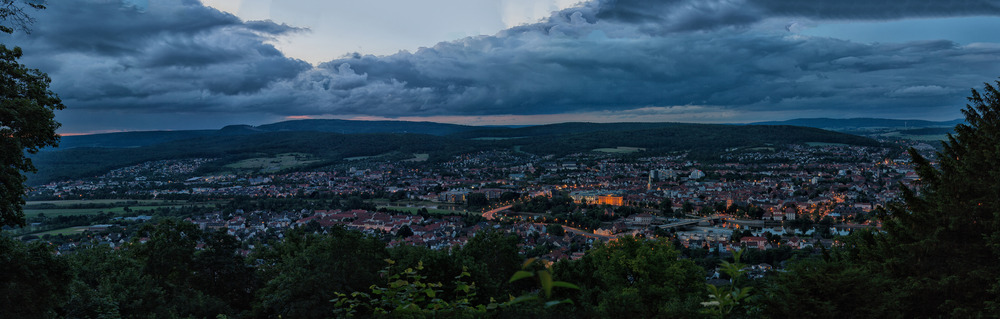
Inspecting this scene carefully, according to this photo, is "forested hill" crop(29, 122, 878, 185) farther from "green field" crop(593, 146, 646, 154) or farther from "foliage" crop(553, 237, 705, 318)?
"foliage" crop(553, 237, 705, 318)

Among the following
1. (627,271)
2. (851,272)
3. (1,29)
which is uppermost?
(1,29)

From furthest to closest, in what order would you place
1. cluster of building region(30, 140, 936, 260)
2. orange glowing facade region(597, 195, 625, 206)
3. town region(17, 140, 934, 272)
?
orange glowing facade region(597, 195, 625, 206) < cluster of building region(30, 140, 936, 260) < town region(17, 140, 934, 272)

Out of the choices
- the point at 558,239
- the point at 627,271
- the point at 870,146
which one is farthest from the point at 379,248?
the point at 870,146

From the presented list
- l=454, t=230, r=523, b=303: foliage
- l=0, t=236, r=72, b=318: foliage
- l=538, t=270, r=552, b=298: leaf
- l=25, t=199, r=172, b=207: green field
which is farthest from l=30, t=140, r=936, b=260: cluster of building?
l=538, t=270, r=552, b=298: leaf

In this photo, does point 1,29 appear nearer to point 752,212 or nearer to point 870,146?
point 752,212

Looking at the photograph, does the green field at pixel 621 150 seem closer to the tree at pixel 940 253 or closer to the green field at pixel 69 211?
the green field at pixel 69 211

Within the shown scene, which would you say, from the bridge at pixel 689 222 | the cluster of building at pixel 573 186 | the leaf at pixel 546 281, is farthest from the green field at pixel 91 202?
the leaf at pixel 546 281

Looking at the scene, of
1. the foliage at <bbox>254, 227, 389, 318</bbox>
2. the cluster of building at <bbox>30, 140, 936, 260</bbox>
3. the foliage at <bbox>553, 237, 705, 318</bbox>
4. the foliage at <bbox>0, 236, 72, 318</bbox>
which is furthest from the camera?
the cluster of building at <bbox>30, 140, 936, 260</bbox>
